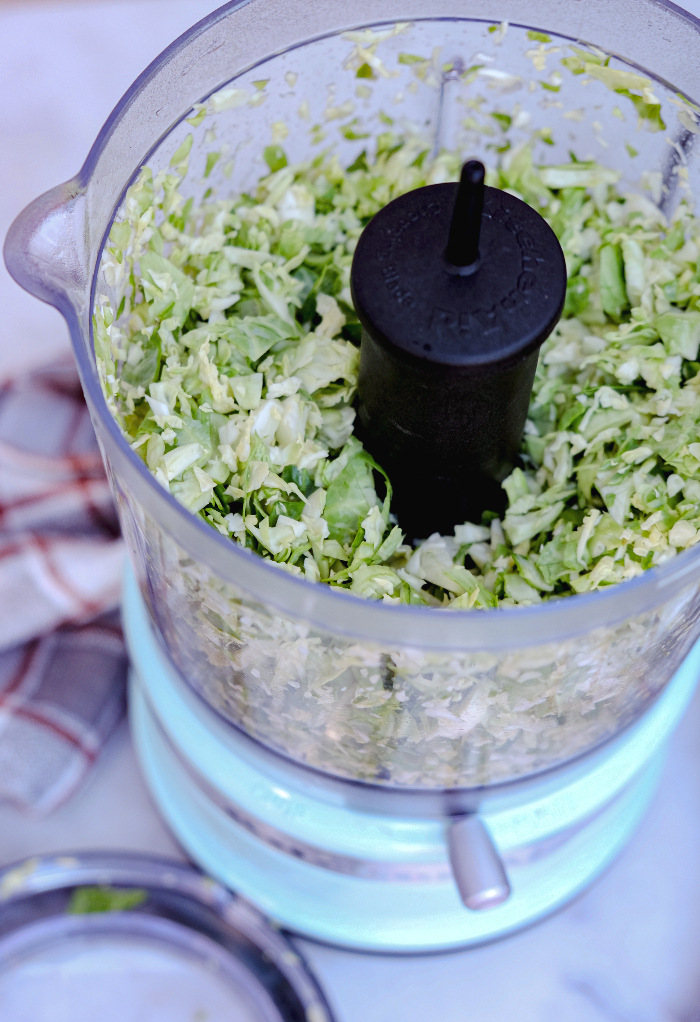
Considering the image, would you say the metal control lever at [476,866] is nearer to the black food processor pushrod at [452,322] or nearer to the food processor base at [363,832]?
the food processor base at [363,832]

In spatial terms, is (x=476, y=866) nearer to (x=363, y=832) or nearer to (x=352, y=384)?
(x=363, y=832)

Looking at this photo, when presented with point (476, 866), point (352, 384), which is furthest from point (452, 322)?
point (476, 866)

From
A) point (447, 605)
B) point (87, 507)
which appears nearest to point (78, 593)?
point (87, 507)

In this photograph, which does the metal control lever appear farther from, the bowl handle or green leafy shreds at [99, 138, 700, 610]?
the bowl handle

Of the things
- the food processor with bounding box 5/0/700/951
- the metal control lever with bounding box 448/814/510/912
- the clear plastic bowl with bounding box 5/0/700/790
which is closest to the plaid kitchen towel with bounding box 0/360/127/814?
the food processor with bounding box 5/0/700/951

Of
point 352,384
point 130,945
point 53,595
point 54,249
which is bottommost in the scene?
point 130,945

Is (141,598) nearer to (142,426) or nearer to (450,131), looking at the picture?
(142,426)
